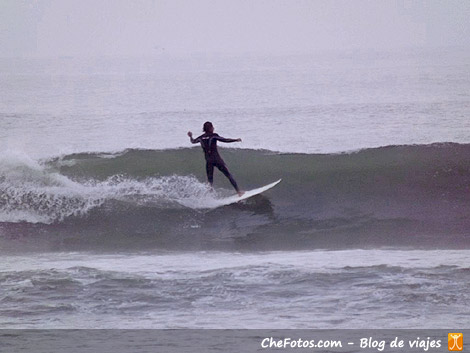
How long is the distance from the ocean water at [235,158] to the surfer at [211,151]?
78 millimetres

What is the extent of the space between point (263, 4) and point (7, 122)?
2030 mm

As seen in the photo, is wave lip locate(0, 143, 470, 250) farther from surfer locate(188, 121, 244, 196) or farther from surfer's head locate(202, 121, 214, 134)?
surfer's head locate(202, 121, 214, 134)

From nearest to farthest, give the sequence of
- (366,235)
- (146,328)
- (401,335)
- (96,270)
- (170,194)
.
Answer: (401,335), (146,328), (96,270), (366,235), (170,194)

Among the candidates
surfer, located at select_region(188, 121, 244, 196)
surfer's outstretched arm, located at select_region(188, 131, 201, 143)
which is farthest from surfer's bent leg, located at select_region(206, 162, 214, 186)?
surfer's outstretched arm, located at select_region(188, 131, 201, 143)

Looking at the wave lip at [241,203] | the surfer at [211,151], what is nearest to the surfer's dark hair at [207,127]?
the surfer at [211,151]

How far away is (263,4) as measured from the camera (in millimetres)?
5574

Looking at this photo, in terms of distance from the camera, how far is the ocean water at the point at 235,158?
531cm

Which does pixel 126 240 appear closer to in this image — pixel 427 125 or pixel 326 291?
pixel 326 291

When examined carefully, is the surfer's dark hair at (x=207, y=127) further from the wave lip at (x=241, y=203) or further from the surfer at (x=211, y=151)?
the wave lip at (x=241, y=203)

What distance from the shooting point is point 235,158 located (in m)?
5.70

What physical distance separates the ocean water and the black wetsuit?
0.08m

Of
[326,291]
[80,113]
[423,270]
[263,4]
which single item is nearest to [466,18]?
[263,4]

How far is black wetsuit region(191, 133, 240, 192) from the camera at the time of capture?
5441mm

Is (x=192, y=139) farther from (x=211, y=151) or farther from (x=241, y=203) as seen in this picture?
(x=241, y=203)
